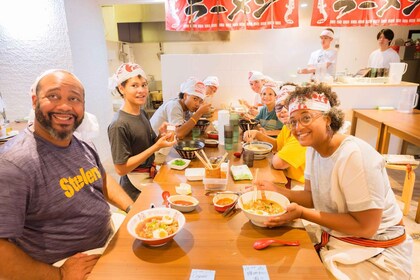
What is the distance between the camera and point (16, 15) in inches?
135

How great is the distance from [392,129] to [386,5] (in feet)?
6.96

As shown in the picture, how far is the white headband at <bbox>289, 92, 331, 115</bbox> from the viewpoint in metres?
1.30

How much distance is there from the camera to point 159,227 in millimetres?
1199

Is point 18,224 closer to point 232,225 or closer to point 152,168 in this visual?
point 232,225

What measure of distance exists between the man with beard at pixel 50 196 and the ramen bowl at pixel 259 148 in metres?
1.15

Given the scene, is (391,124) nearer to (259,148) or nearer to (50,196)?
(259,148)

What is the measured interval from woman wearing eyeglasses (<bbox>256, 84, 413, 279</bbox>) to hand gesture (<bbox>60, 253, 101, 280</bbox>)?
0.80 meters

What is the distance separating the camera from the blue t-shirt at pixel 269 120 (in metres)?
3.06

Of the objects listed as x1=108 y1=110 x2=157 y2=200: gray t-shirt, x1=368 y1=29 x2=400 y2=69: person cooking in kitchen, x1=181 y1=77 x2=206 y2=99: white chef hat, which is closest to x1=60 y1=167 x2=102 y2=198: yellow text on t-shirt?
x1=108 y1=110 x2=157 y2=200: gray t-shirt

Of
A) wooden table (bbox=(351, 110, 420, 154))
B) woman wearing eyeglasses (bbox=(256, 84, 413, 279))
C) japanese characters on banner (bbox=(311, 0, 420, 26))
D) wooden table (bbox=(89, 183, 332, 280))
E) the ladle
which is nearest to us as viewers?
wooden table (bbox=(89, 183, 332, 280))

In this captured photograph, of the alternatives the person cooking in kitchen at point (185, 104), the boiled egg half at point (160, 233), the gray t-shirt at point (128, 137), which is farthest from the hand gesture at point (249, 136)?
the boiled egg half at point (160, 233)

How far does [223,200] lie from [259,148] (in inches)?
36.8

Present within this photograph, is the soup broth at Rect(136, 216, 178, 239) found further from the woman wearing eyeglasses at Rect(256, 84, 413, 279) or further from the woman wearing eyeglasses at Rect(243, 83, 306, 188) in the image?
the woman wearing eyeglasses at Rect(243, 83, 306, 188)

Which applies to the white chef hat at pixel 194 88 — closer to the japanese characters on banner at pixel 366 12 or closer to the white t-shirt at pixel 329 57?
the japanese characters on banner at pixel 366 12
